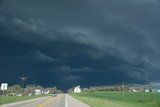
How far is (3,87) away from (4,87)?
0.23 m

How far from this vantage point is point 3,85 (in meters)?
69.5

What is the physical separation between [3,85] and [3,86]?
238mm

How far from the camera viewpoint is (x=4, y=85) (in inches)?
2736

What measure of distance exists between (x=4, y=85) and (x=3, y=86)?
336 mm

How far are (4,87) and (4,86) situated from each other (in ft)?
0.83

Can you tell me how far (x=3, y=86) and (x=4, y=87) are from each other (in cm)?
35

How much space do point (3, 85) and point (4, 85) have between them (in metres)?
0.24

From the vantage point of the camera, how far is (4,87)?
69625 mm

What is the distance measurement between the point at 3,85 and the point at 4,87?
55 centimetres

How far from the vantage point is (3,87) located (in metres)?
69.6

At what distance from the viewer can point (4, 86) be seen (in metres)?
69.6

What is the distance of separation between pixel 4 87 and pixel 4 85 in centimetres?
51
